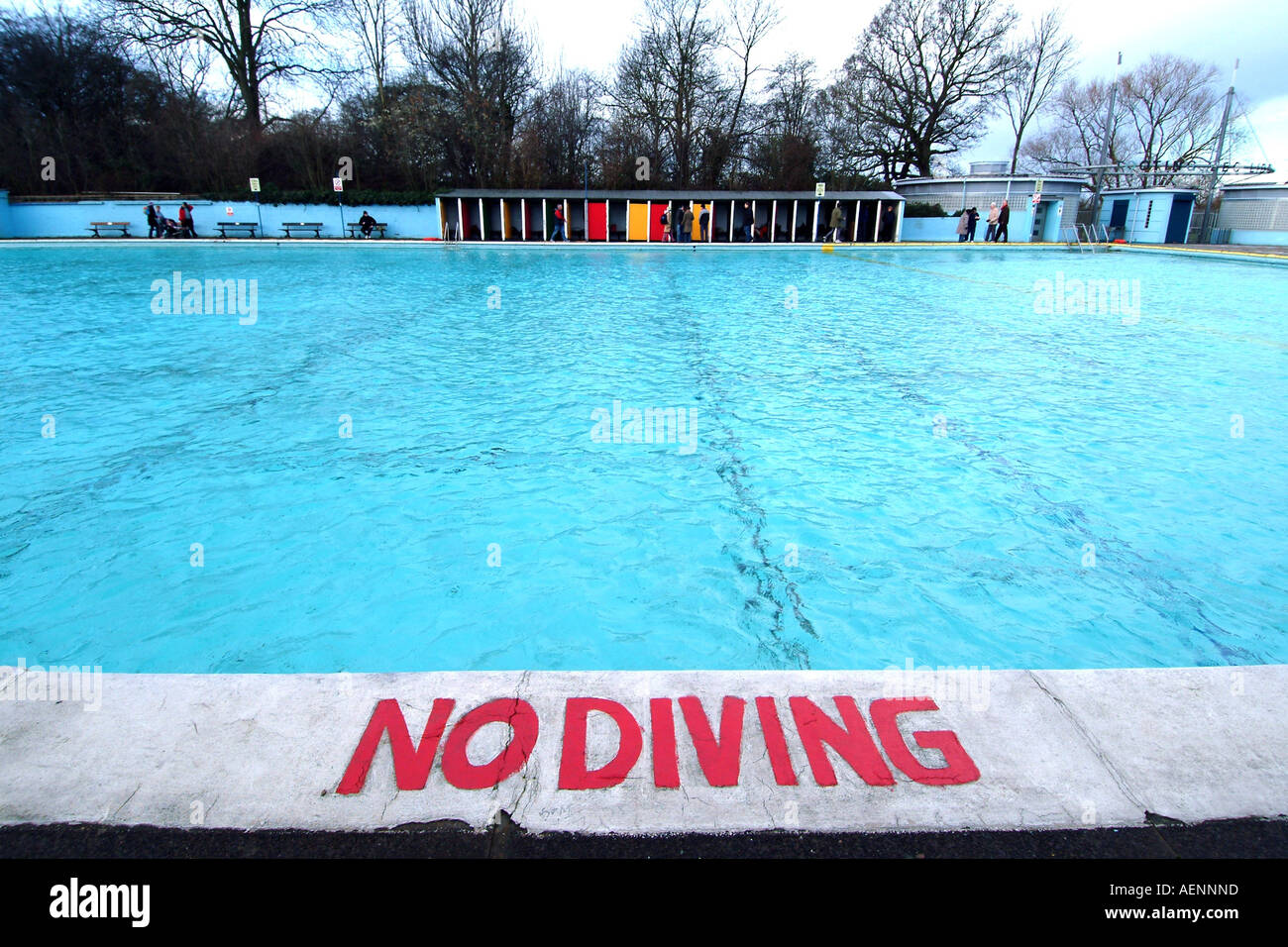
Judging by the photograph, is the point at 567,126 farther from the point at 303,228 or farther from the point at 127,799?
the point at 127,799

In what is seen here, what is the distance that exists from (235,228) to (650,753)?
38.1 metres

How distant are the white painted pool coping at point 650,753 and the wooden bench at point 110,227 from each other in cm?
3662

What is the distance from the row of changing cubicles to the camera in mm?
32031

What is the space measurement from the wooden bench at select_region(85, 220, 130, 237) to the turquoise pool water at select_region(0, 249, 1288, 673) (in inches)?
944

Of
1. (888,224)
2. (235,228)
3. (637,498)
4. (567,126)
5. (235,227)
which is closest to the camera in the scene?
(637,498)

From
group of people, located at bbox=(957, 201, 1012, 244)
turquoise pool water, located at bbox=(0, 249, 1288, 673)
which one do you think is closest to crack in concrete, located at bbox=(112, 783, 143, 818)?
turquoise pool water, located at bbox=(0, 249, 1288, 673)

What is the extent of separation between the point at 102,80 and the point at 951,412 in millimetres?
45983

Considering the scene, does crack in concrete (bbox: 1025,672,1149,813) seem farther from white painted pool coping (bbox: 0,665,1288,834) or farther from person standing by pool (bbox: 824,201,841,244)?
person standing by pool (bbox: 824,201,841,244)

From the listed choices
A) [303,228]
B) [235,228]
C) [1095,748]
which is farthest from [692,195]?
[1095,748]

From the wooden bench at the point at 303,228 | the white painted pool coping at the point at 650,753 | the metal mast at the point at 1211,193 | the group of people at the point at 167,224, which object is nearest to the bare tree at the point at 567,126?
the wooden bench at the point at 303,228

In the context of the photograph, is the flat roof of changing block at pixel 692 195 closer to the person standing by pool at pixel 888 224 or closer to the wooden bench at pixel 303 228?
the person standing by pool at pixel 888 224

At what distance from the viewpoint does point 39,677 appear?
2.64m

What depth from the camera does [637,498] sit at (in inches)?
218
